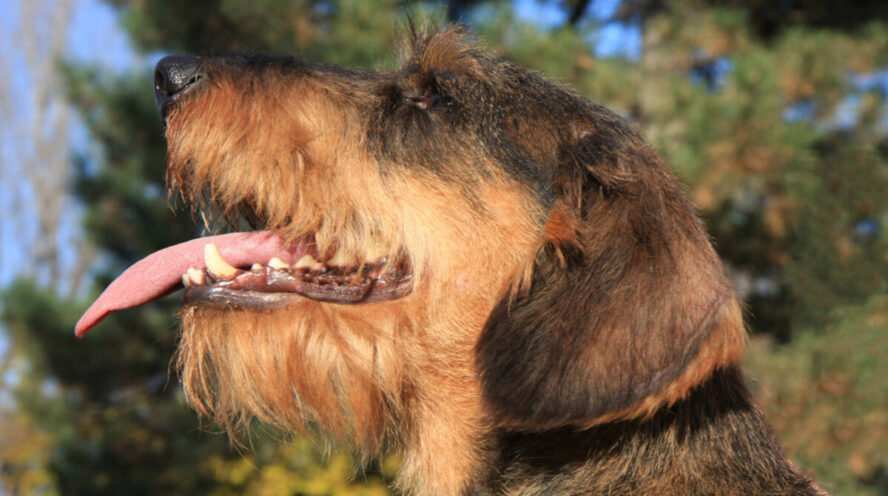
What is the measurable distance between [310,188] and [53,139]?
2181 centimetres

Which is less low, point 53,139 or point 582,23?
point 53,139

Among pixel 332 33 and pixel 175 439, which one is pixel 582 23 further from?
pixel 175 439

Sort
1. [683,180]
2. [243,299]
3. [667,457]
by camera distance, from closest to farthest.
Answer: [667,457]
[243,299]
[683,180]

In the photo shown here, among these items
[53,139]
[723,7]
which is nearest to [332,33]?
[723,7]

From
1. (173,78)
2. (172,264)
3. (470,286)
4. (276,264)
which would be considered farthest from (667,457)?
(173,78)

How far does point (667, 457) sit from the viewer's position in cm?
230

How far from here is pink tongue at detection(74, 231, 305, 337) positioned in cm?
266

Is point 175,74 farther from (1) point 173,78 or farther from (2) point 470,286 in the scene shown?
(2) point 470,286

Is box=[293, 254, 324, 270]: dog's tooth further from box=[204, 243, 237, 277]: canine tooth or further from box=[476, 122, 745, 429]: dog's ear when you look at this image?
box=[476, 122, 745, 429]: dog's ear

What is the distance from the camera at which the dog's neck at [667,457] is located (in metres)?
2.29

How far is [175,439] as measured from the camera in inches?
301

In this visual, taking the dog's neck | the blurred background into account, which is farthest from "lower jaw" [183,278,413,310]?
the blurred background

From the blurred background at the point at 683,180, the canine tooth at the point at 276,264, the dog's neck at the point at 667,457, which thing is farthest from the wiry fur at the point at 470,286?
the blurred background at the point at 683,180

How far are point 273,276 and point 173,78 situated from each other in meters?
0.75
